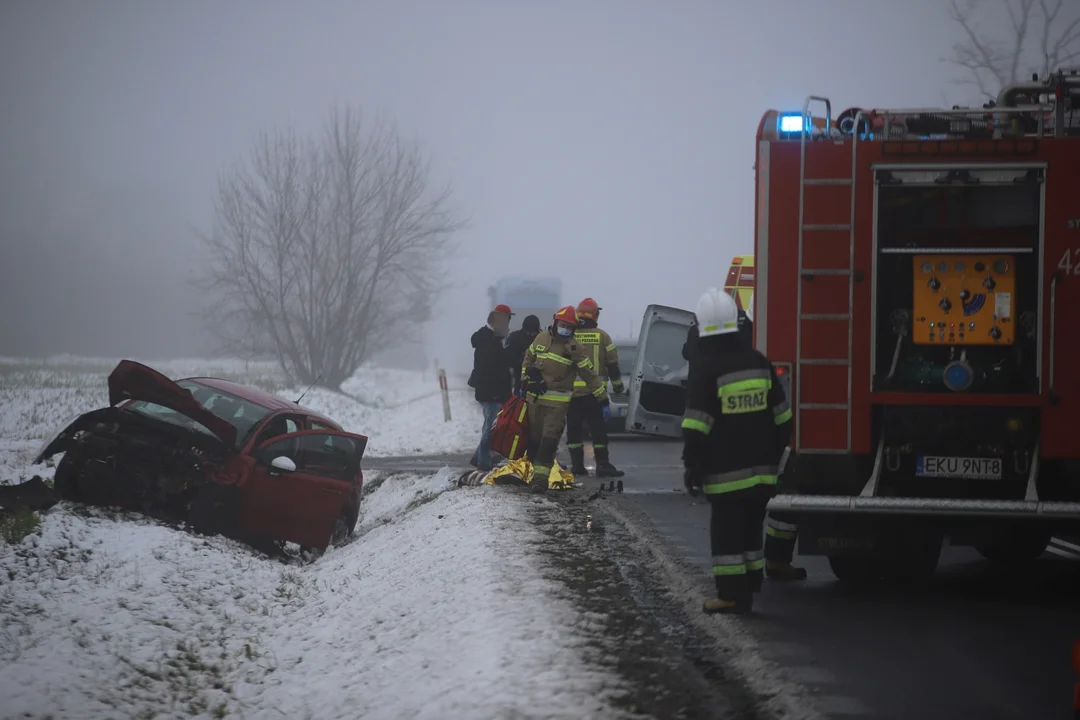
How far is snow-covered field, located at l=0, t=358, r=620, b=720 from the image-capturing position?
17.9 ft

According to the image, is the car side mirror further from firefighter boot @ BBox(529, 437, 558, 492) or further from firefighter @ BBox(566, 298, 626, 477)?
firefighter @ BBox(566, 298, 626, 477)

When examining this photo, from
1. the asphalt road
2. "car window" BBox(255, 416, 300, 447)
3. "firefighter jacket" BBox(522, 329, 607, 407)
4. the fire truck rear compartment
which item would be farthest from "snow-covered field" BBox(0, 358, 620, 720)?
the fire truck rear compartment

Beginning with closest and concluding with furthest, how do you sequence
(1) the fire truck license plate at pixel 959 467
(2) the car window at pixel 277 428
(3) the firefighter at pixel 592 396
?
1. (1) the fire truck license plate at pixel 959 467
2. (2) the car window at pixel 277 428
3. (3) the firefighter at pixel 592 396

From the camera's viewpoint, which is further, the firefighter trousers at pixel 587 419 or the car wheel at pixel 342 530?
the firefighter trousers at pixel 587 419

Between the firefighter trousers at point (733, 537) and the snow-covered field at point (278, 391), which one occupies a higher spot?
the firefighter trousers at point (733, 537)

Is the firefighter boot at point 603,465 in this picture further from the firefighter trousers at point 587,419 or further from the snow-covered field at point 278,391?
the snow-covered field at point 278,391

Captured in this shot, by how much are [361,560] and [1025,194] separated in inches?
234

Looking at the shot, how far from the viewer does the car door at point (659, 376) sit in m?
14.3

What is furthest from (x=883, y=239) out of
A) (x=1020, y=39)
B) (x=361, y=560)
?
(x=1020, y=39)

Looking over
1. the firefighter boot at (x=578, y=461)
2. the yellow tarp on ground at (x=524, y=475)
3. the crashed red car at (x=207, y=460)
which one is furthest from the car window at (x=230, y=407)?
the firefighter boot at (x=578, y=461)

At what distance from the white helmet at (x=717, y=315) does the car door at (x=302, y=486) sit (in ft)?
15.5

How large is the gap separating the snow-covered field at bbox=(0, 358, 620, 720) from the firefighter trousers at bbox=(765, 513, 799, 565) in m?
1.68

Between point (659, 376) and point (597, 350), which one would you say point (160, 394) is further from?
point (659, 376)

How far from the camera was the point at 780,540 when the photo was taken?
8.16m
